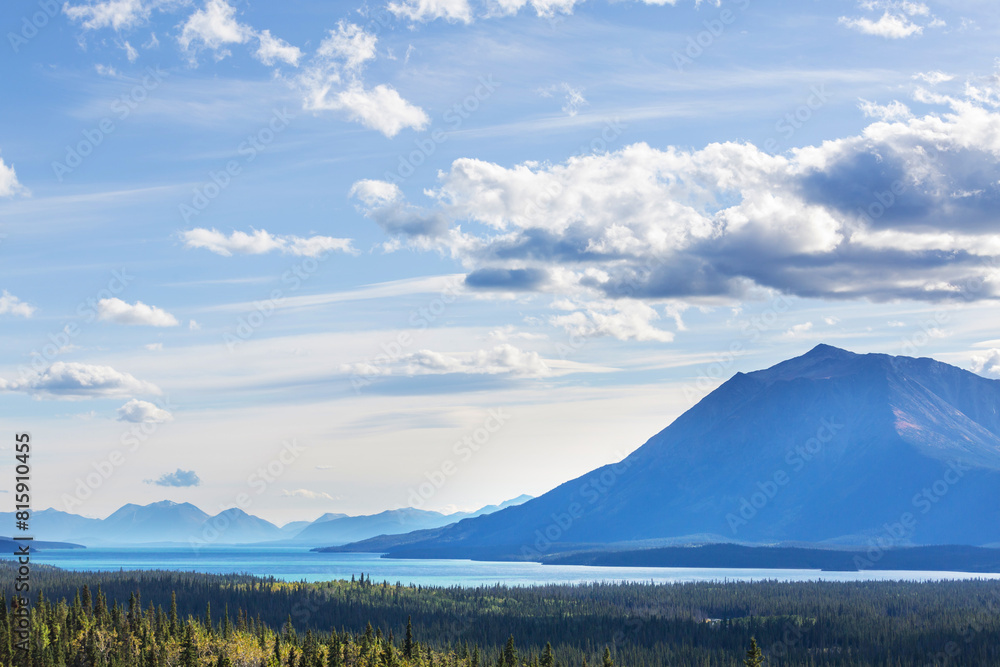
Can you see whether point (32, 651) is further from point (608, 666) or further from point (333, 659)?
point (608, 666)

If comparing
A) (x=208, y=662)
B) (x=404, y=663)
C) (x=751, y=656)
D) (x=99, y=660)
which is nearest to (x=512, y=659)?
(x=404, y=663)

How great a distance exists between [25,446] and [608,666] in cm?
9111

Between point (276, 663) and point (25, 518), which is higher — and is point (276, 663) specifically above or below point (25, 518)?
below

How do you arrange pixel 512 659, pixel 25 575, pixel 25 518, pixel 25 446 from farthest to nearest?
pixel 512 659 < pixel 25 575 < pixel 25 518 < pixel 25 446

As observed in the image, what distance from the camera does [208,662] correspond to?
19588 centimetres

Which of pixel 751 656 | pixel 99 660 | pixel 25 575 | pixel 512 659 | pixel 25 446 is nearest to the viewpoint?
pixel 25 446

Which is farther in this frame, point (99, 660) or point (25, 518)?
point (99, 660)

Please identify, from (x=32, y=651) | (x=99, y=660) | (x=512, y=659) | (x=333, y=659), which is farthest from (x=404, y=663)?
(x=32, y=651)

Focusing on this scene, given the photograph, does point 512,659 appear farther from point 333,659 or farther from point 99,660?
point 99,660

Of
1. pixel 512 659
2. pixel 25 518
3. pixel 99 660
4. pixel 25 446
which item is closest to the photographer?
pixel 25 446

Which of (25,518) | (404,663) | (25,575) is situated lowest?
(404,663)

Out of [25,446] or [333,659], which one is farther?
[333,659]

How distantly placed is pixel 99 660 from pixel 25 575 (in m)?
85.5

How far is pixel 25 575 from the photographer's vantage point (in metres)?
112
